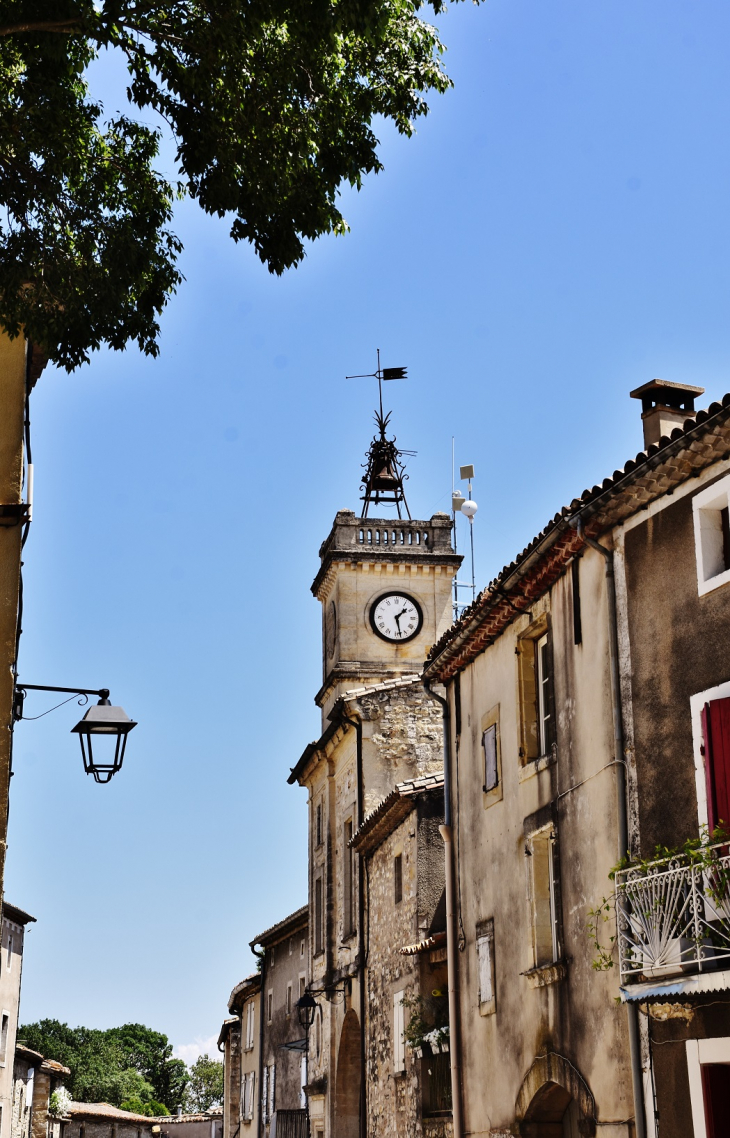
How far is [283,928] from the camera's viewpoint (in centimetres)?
3994

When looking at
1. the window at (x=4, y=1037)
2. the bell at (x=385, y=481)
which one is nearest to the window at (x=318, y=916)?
the bell at (x=385, y=481)

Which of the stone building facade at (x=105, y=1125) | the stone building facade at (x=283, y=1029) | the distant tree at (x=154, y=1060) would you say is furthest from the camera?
the distant tree at (x=154, y=1060)

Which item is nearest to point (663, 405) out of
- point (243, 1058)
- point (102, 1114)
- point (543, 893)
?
point (543, 893)

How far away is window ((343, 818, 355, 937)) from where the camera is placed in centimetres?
3111

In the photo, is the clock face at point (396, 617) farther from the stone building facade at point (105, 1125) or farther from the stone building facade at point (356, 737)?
the stone building facade at point (105, 1125)

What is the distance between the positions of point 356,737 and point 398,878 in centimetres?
619

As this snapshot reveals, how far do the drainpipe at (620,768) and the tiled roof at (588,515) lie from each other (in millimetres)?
400

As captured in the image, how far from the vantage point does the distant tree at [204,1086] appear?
107 meters

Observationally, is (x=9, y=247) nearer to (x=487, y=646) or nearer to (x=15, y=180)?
(x=15, y=180)

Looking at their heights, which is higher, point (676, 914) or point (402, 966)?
point (402, 966)

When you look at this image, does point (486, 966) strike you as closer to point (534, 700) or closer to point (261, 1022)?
point (534, 700)

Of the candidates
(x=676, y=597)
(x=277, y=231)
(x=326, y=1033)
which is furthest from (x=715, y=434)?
(x=326, y=1033)

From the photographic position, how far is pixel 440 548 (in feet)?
122

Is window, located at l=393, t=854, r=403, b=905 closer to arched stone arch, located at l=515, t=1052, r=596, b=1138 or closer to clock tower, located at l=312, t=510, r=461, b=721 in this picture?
arched stone arch, located at l=515, t=1052, r=596, b=1138
